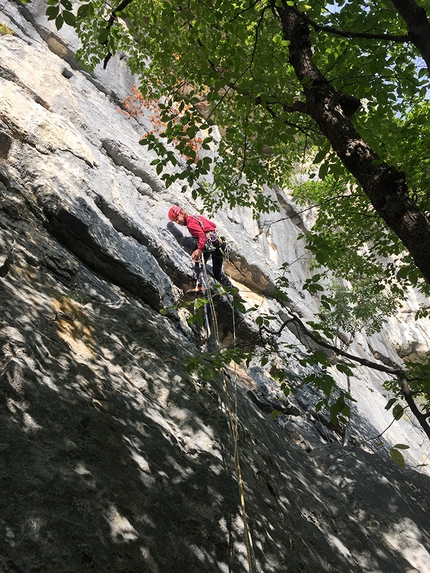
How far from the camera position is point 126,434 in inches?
119

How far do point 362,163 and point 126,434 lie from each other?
2740 millimetres

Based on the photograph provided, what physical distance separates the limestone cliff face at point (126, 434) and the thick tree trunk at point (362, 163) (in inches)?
86.6

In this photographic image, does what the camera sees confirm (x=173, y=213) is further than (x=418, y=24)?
Yes

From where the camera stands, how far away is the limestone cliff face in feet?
7.21

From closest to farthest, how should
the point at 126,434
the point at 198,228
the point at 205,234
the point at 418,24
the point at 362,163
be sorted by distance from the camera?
the point at 418,24 → the point at 362,163 → the point at 126,434 → the point at 198,228 → the point at 205,234

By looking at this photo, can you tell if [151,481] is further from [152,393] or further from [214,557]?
[152,393]

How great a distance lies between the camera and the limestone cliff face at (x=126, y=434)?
7.21 feet

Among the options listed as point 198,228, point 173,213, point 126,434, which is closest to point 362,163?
point 126,434

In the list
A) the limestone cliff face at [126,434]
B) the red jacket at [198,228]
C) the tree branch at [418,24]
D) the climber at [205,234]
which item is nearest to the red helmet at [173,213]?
the climber at [205,234]

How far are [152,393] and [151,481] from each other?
1.28 metres

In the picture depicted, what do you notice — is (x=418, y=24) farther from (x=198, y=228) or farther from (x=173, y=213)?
(x=173, y=213)

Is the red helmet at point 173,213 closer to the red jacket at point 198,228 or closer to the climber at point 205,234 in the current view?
the climber at point 205,234

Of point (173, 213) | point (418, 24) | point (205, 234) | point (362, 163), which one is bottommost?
point (173, 213)

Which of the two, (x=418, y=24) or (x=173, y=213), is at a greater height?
(x=418, y=24)
